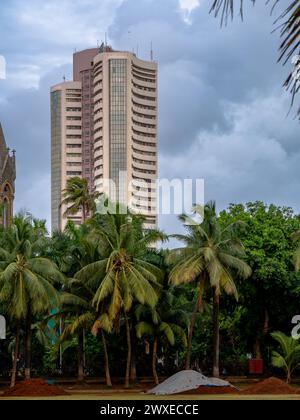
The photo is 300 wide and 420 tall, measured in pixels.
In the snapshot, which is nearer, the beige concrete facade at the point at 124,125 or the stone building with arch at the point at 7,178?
the stone building with arch at the point at 7,178

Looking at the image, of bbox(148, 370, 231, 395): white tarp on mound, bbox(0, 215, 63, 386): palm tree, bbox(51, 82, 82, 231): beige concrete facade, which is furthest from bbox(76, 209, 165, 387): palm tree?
bbox(51, 82, 82, 231): beige concrete facade

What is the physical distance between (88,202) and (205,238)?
3535 cm

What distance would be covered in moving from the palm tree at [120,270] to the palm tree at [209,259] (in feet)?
4.55

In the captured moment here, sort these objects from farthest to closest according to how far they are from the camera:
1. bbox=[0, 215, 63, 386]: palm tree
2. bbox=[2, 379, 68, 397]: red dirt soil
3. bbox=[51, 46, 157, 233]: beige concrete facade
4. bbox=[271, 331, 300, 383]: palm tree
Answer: bbox=[51, 46, 157, 233]: beige concrete facade
bbox=[271, 331, 300, 383]: palm tree
bbox=[0, 215, 63, 386]: palm tree
bbox=[2, 379, 68, 397]: red dirt soil

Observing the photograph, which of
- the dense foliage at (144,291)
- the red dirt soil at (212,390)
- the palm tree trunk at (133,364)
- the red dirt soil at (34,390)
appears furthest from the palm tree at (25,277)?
the red dirt soil at (212,390)

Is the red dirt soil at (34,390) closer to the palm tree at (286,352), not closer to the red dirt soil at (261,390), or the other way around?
the red dirt soil at (261,390)

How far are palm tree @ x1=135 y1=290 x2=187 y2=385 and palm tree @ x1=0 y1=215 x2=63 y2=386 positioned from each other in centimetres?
430

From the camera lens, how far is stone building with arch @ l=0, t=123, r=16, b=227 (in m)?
74.8

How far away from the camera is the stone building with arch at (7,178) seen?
245ft

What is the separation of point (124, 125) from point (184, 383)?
108561mm

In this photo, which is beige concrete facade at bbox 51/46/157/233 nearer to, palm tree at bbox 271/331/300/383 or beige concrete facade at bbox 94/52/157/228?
beige concrete facade at bbox 94/52/157/228

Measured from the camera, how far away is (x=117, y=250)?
41719mm

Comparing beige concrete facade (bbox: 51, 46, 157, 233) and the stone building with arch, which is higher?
beige concrete facade (bbox: 51, 46, 157, 233)
